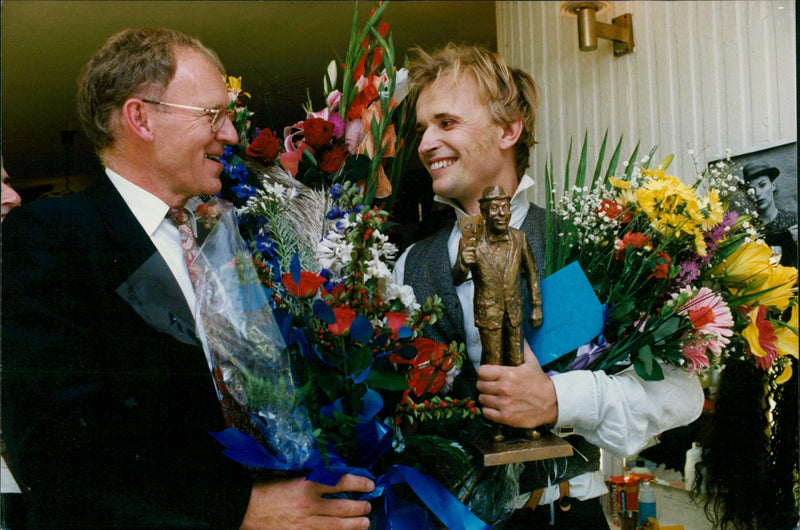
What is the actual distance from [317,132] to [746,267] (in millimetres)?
766

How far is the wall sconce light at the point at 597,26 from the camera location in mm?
1271

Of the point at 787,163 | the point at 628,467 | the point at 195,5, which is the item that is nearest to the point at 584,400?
the point at 628,467

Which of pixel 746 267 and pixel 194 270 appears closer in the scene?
pixel 194 270

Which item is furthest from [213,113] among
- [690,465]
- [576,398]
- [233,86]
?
[690,465]

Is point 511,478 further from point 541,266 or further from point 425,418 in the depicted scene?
point 541,266

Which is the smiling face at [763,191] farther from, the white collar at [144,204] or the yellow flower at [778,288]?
the white collar at [144,204]

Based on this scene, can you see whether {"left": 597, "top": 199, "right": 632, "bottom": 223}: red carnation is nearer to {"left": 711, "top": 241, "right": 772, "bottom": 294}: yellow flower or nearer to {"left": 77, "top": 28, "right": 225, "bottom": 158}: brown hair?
{"left": 711, "top": 241, "right": 772, "bottom": 294}: yellow flower

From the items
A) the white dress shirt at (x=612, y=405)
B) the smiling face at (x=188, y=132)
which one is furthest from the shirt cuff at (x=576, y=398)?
the smiling face at (x=188, y=132)

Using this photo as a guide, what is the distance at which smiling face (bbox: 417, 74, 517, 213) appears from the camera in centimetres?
106

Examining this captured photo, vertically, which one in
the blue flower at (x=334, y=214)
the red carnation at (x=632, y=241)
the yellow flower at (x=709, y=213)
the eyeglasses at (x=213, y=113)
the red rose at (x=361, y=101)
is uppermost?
the red rose at (x=361, y=101)

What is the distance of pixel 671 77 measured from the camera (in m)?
1.26

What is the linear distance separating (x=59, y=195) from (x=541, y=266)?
0.83m

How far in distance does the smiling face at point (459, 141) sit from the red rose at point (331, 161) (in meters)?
0.15

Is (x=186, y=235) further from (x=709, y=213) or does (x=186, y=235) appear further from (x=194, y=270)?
(x=709, y=213)
